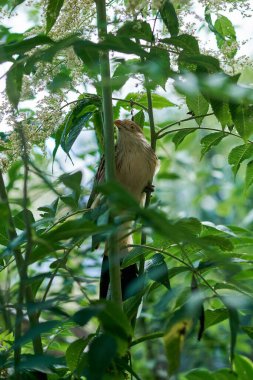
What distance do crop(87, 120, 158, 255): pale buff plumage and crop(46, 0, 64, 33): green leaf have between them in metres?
0.89

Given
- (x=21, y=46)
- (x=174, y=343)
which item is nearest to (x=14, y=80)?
(x=21, y=46)

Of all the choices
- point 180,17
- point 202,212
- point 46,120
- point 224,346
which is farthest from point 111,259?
point 202,212

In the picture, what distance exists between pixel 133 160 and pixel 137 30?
4.30 feet

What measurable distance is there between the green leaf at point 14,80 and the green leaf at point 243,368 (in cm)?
72

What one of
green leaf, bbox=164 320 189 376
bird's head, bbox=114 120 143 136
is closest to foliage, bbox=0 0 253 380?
green leaf, bbox=164 320 189 376

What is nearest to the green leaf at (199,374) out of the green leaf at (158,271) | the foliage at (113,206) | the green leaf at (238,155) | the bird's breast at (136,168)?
the foliage at (113,206)

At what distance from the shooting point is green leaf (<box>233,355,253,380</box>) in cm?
143

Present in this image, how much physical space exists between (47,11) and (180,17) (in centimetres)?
29

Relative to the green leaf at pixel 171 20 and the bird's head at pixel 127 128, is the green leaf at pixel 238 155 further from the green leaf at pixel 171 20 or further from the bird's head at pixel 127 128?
the bird's head at pixel 127 128

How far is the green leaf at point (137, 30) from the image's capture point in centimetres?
114

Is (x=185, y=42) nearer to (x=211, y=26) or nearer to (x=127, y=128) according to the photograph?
(x=211, y=26)

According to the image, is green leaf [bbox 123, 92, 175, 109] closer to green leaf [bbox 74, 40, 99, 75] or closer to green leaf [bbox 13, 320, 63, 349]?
green leaf [bbox 74, 40, 99, 75]

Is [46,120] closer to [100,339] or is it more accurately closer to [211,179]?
[100,339]

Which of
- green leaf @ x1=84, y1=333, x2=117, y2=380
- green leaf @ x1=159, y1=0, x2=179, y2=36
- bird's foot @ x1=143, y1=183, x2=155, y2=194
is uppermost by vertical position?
green leaf @ x1=159, y1=0, x2=179, y2=36
